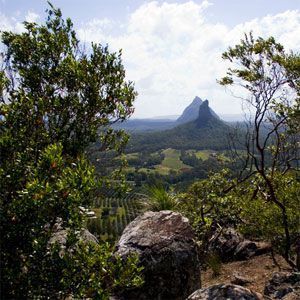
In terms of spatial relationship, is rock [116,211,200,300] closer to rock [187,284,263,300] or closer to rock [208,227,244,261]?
rock [187,284,263,300]

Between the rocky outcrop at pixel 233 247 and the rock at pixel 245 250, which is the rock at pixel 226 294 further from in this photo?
the rock at pixel 245 250

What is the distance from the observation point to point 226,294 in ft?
31.0

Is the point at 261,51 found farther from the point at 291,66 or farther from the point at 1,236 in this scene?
the point at 1,236

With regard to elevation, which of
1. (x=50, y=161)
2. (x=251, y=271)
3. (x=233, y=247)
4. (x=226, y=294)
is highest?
(x=50, y=161)

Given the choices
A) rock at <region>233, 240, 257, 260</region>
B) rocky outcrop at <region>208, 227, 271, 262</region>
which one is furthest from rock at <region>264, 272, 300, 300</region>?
rock at <region>233, 240, 257, 260</region>

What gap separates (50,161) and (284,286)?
1078 centimetres

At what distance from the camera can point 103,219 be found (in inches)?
7151

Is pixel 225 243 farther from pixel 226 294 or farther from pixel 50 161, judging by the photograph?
pixel 50 161

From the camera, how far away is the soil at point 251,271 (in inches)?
675

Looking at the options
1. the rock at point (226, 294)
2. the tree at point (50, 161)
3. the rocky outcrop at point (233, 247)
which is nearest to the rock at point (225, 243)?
the rocky outcrop at point (233, 247)

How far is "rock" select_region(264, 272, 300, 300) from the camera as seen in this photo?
11.4 metres

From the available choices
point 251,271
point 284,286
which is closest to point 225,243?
point 251,271

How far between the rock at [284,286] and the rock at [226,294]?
8.81ft

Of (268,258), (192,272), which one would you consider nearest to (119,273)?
(192,272)
